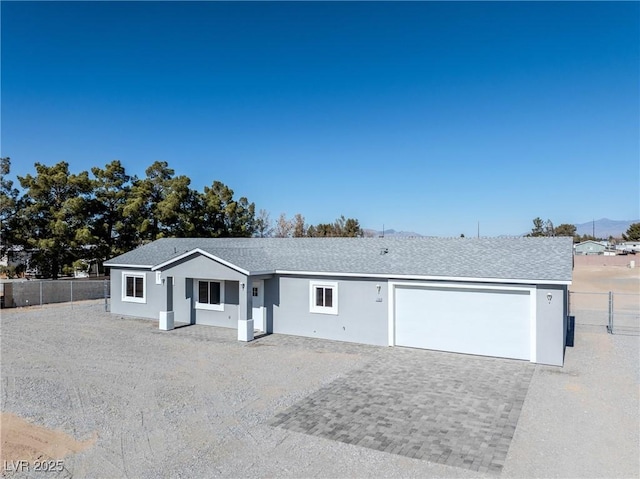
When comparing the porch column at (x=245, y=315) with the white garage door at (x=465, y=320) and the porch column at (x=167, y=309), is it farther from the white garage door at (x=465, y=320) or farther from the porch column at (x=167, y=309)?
the white garage door at (x=465, y=320)

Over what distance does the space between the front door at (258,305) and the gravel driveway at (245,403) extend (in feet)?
5.00

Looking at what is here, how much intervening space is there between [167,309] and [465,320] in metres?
11.7

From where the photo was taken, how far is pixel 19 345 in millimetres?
13625

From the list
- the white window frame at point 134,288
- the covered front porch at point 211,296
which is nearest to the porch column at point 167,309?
the covered front porch at point 211,296

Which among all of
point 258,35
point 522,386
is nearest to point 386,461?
point 522,386

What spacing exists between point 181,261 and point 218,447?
10525 mm

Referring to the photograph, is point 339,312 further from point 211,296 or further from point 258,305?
point 211,296

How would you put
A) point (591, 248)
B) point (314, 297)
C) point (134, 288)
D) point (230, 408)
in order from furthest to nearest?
point (591, 248) → point (134, 288) → point (314, 297) → point (230, 408)

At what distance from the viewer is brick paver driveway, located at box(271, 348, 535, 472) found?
6680 millimetres

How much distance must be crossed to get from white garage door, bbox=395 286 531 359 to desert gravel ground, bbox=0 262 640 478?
1098mm

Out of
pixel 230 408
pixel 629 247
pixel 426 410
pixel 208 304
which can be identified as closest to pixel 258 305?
pixel 208 304

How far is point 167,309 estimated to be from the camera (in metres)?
16.4

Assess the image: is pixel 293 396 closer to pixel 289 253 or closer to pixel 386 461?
pixel 386 461

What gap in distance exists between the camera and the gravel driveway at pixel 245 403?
6.07 meters
